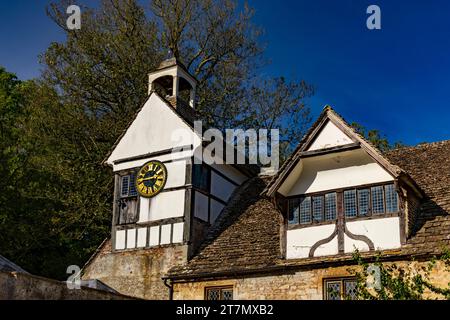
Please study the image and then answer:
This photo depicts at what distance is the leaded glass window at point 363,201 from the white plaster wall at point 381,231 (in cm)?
28

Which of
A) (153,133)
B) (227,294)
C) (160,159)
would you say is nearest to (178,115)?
(153,133)

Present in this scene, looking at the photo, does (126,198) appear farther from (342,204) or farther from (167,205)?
(342,204)

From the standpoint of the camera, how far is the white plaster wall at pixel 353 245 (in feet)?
55.0

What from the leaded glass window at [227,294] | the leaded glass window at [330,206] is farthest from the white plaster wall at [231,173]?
the leaded glass window at [330,206]

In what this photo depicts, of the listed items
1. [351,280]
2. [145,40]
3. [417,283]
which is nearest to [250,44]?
[145,40]

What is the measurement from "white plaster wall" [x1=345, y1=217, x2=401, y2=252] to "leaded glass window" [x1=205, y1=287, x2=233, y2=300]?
12.7ft

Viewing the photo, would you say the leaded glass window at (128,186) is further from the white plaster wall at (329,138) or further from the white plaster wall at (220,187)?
the white plaster wall at (329,138)

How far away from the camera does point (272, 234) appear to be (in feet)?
63.9

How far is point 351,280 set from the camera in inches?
661

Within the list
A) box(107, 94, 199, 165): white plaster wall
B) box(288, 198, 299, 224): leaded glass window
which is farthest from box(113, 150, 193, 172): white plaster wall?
box(288, 198, 299, 224): leaded glass window

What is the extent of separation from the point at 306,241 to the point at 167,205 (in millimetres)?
5537

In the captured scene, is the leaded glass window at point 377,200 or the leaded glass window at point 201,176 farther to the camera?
the leaded glass window at point 201,176

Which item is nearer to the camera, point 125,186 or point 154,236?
point 154,236
